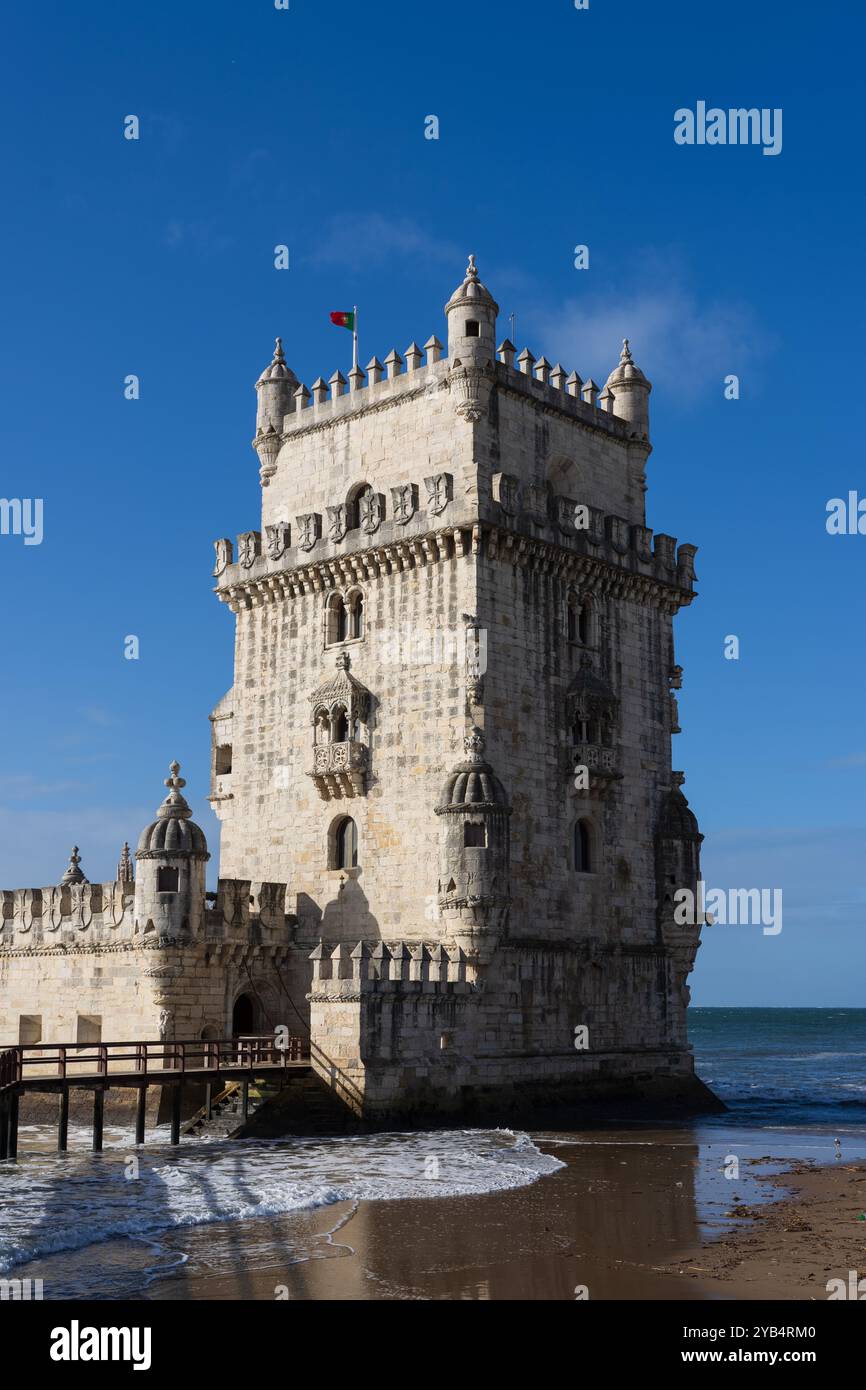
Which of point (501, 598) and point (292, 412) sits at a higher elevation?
point (292, 412)

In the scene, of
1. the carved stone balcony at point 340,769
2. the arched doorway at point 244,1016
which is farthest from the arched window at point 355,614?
the arched doorway at point 244,1016

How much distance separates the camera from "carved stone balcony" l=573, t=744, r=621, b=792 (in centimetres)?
4000

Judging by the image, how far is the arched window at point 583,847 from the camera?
132ft

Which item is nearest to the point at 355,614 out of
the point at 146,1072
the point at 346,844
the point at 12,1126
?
the point at 346,844

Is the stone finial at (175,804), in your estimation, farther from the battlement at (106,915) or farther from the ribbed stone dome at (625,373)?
the ribbed stone dome at (625,373)

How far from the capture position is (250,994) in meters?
39.5

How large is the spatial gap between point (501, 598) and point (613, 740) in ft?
18.7

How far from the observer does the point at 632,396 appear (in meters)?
45.2

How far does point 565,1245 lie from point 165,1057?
1424 centimetres

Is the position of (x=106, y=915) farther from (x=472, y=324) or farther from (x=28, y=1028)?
(x=472, y=324)

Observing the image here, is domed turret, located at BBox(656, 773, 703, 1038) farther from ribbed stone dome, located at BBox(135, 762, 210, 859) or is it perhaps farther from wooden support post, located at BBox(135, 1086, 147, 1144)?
wooden support post, located at BBox(135, 1086, 147, 1144)
